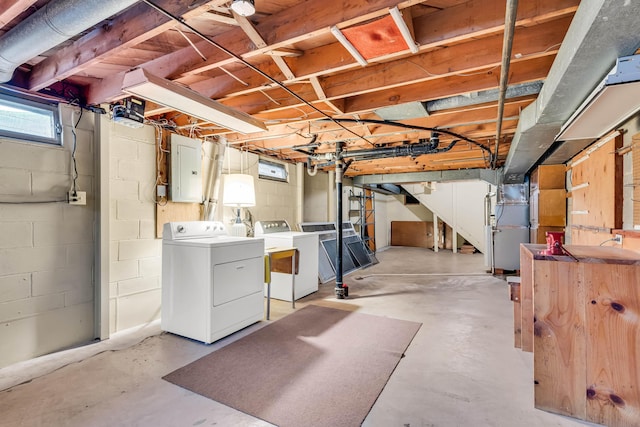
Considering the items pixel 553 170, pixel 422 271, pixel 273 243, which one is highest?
pixel 553 170

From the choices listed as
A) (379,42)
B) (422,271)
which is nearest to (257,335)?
(379,42)

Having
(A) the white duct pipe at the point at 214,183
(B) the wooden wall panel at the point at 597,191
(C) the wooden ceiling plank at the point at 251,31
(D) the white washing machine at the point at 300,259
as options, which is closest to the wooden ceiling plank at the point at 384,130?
(A) the white duct pipe at the point at 214,183

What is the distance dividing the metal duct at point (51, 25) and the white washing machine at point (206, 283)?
1.60 m

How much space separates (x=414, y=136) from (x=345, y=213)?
3640mm

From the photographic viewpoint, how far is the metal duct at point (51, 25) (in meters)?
1.31

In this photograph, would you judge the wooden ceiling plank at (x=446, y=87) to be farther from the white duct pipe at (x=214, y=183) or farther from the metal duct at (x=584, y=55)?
the white duct pipe at (x=214, y=183)

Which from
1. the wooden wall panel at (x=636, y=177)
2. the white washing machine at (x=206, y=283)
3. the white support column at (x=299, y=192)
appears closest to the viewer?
the wooden wall panel at (x=636, y=177)

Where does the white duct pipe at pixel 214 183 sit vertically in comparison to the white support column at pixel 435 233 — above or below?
above

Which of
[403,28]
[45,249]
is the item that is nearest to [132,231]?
[45,249]

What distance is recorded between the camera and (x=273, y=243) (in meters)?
4.19

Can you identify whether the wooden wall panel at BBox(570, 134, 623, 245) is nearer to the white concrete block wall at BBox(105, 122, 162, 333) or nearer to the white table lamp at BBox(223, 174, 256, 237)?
the white table lamp at BBox(223, 174, 256, 237)

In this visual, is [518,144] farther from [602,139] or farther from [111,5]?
[111,5]

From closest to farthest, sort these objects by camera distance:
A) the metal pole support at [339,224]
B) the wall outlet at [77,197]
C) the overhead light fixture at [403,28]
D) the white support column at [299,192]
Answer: the overhead light fixture at [403,28] → the wall outlet at [77,197] → the metal pole support at [339,224] → the white support column at [299,192]

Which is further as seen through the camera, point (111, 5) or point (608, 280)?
point (608, 280)
